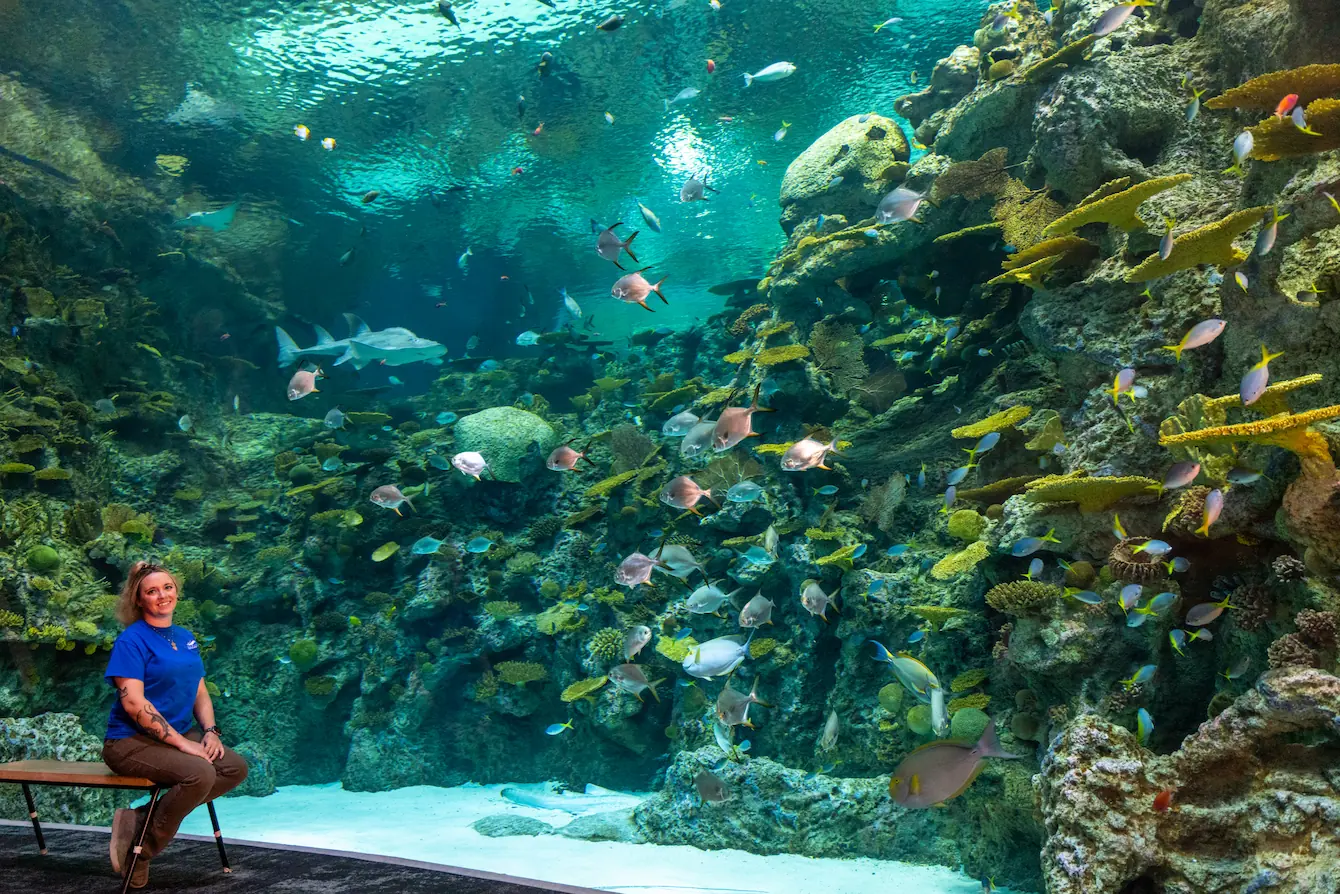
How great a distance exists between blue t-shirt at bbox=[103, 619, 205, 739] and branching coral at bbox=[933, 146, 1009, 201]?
8.21 meters

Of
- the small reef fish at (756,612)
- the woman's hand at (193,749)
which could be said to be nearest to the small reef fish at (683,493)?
the small reef fish at (756,612)

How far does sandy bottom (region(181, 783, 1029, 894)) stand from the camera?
514 centimetres

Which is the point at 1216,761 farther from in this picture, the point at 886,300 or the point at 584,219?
the point at 584,219

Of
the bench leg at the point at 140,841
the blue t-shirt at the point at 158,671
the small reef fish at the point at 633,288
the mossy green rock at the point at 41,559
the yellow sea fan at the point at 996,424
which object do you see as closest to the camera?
the bench leg at the point at 140,841

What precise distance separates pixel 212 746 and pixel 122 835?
51 centimetres

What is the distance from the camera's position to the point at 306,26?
1188cm

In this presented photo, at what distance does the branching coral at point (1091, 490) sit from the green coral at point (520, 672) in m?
6.89

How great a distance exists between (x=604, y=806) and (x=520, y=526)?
451cm

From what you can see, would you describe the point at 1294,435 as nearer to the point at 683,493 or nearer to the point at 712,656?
the point at 712,656

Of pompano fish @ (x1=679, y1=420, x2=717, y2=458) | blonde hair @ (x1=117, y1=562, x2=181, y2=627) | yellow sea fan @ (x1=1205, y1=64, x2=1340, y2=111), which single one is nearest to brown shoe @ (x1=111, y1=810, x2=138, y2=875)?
blonde hair @ (x1=117, y1=562, x2=181, y2=627)

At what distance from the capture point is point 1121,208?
4.73 m

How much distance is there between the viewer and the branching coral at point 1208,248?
382cm

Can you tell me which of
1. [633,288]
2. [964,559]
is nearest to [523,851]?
[964,559]

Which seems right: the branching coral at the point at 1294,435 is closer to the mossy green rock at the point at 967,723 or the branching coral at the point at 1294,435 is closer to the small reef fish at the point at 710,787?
the mossy green rock at the point at 967,723
